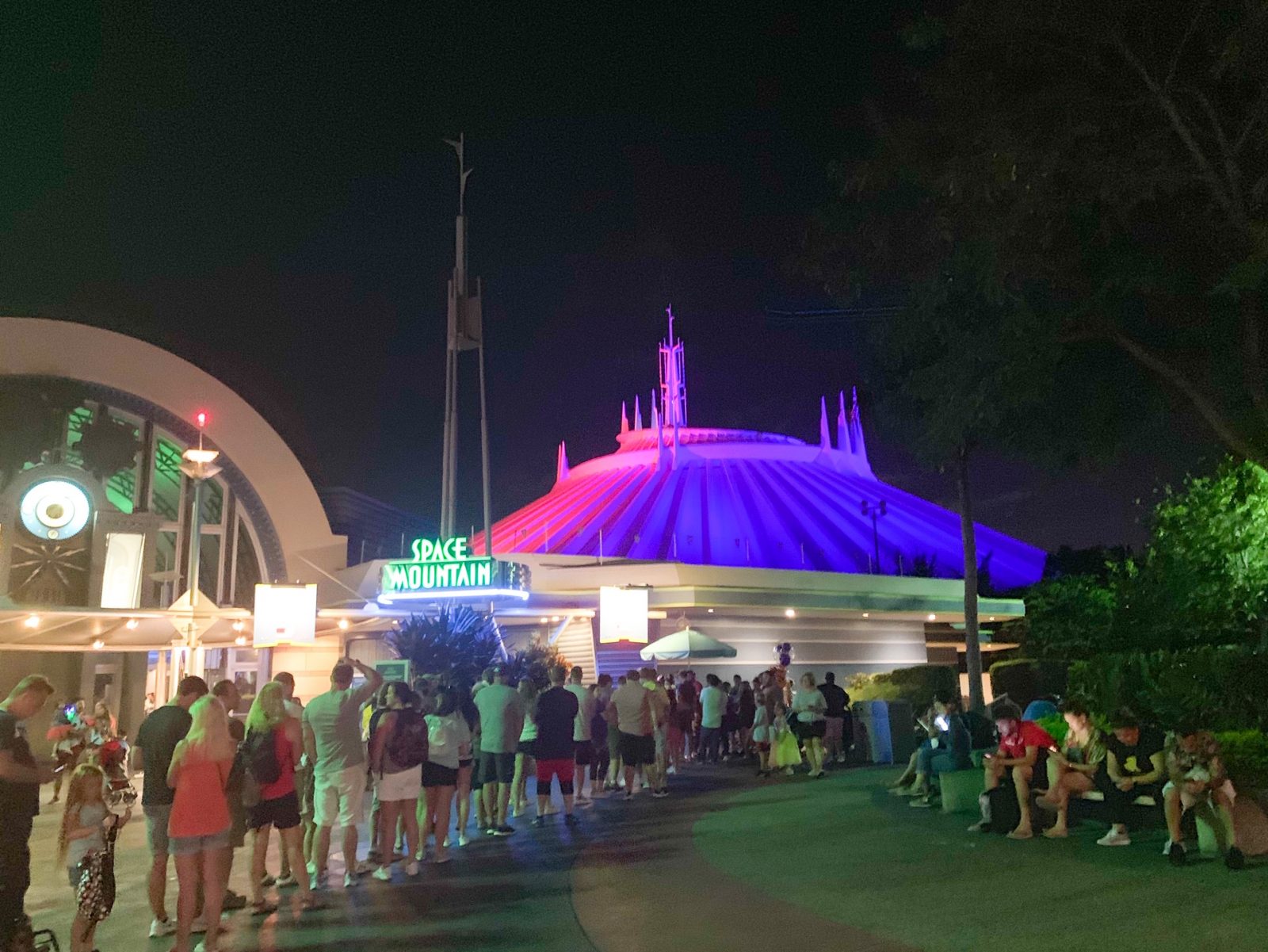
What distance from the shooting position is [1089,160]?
1134 cm

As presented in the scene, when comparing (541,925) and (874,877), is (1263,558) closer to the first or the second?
(874,877)

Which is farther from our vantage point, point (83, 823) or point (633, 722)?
point (633, 722)

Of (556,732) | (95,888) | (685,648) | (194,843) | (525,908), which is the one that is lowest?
(525,908)

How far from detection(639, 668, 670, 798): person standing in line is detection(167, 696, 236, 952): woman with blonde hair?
25.7 feet

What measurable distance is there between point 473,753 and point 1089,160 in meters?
9.43

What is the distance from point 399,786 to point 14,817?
3.64 m

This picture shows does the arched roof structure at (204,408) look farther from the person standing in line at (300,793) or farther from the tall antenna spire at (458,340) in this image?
the person standing in line at (300,793)

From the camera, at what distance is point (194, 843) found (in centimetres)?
606

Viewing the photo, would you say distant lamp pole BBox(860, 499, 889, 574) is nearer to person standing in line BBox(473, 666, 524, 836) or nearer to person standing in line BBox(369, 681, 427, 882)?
person standing in line BBox(473, 666, 524, 836)

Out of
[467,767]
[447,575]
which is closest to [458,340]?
[447,575]

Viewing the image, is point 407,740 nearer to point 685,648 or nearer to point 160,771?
point 160,771

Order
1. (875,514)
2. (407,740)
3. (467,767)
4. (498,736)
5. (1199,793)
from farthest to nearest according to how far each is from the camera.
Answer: (875,514)
(498,736)
(467,767)
(407,740)
(1199,793)

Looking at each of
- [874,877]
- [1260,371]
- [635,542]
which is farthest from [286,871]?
[635,542]

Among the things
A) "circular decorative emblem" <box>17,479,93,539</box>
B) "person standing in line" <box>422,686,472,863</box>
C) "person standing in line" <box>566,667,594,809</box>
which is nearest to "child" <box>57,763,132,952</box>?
"person standing in line" <box>422,686,472,863</box>
